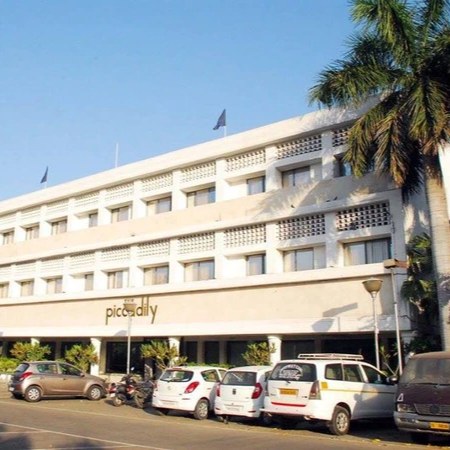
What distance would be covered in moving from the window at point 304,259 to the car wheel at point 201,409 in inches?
326

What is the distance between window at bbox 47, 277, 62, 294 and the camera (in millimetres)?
35062

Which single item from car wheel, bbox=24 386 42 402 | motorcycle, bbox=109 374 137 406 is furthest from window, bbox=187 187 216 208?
car wheel, bbox=24 386 42 402

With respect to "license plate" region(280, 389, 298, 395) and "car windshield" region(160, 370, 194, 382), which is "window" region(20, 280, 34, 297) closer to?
"car windshield" region(160, 370, 194, 382)

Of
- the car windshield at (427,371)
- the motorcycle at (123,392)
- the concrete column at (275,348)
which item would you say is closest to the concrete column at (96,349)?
the motorcycle at (123,392)

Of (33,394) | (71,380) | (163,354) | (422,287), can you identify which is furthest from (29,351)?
(422,287)

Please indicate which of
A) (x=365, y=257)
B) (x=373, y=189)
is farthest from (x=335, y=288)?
(x=373, y=189)

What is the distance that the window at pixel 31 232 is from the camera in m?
37.9

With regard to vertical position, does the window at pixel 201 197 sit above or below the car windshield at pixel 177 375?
above

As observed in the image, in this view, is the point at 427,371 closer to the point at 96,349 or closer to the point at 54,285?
the point at 96,349

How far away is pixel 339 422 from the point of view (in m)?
14.5

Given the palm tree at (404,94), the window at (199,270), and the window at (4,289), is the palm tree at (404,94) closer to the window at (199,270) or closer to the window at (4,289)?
the window at (199,270)

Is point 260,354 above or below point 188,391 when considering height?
above

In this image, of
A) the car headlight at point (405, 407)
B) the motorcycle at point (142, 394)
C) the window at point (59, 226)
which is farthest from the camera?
the window at point (59, 226)

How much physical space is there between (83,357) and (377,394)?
18170 mm
